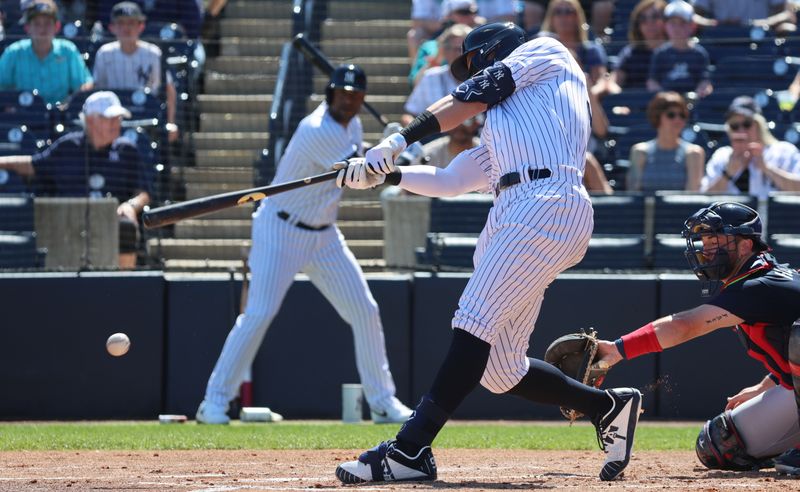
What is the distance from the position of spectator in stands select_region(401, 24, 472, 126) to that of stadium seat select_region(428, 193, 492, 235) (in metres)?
1.48

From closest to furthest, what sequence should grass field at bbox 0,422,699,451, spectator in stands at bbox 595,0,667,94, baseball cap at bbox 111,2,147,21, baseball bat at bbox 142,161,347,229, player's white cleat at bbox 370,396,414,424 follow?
baseball bat at bbox 142,161,347,229 < grass field at bbox 0,422,699,451 < player's white cleat at bbox 370,396,414,424 < baseball cap at bbox 111,2,147,21 < spectator in stands at bbox 595,0,667,94

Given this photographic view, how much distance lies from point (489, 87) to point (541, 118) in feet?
0.77

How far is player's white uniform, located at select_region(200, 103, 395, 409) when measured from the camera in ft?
25.9

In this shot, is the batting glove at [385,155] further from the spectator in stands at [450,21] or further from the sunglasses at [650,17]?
the sunglasses at [650,17]

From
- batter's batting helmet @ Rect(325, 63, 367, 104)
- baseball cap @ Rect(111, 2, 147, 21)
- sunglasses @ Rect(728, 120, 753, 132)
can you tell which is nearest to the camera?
batter's batting helmet @ Rect(325, 63, 367, 104)

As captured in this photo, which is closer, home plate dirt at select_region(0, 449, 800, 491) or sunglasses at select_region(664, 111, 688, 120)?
home plate dirt at select_region(0, 449, 800, 491)

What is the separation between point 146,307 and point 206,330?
0.44 m

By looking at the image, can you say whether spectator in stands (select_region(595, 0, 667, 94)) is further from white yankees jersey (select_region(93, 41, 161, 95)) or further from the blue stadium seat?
white yankees jersey (select_region(93, 41, 161, 95))

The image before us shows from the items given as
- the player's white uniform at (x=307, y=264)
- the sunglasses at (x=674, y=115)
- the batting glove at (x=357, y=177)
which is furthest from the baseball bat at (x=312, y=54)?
the batting glove at (x=357, y=177)

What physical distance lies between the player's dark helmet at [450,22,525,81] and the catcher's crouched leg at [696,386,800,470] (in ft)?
5.94

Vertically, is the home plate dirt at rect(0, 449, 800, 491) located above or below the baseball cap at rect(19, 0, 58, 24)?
below

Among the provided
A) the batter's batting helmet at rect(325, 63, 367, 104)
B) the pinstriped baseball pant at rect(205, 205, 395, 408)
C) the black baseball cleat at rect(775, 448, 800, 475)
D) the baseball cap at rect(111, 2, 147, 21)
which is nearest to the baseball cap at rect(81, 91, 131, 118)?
the baseball cap at rect(111, 2, 147, 21)

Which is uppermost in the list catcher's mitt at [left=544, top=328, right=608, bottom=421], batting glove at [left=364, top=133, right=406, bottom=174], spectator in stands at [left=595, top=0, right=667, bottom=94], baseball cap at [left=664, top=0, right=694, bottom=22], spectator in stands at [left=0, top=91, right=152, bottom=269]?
baseball cap at [left=664, top=0, right=694, bottom=22]

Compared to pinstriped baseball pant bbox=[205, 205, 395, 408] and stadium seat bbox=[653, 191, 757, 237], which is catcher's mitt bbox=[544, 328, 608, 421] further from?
stadium seat bbox=[653, 191, 757, 237]
